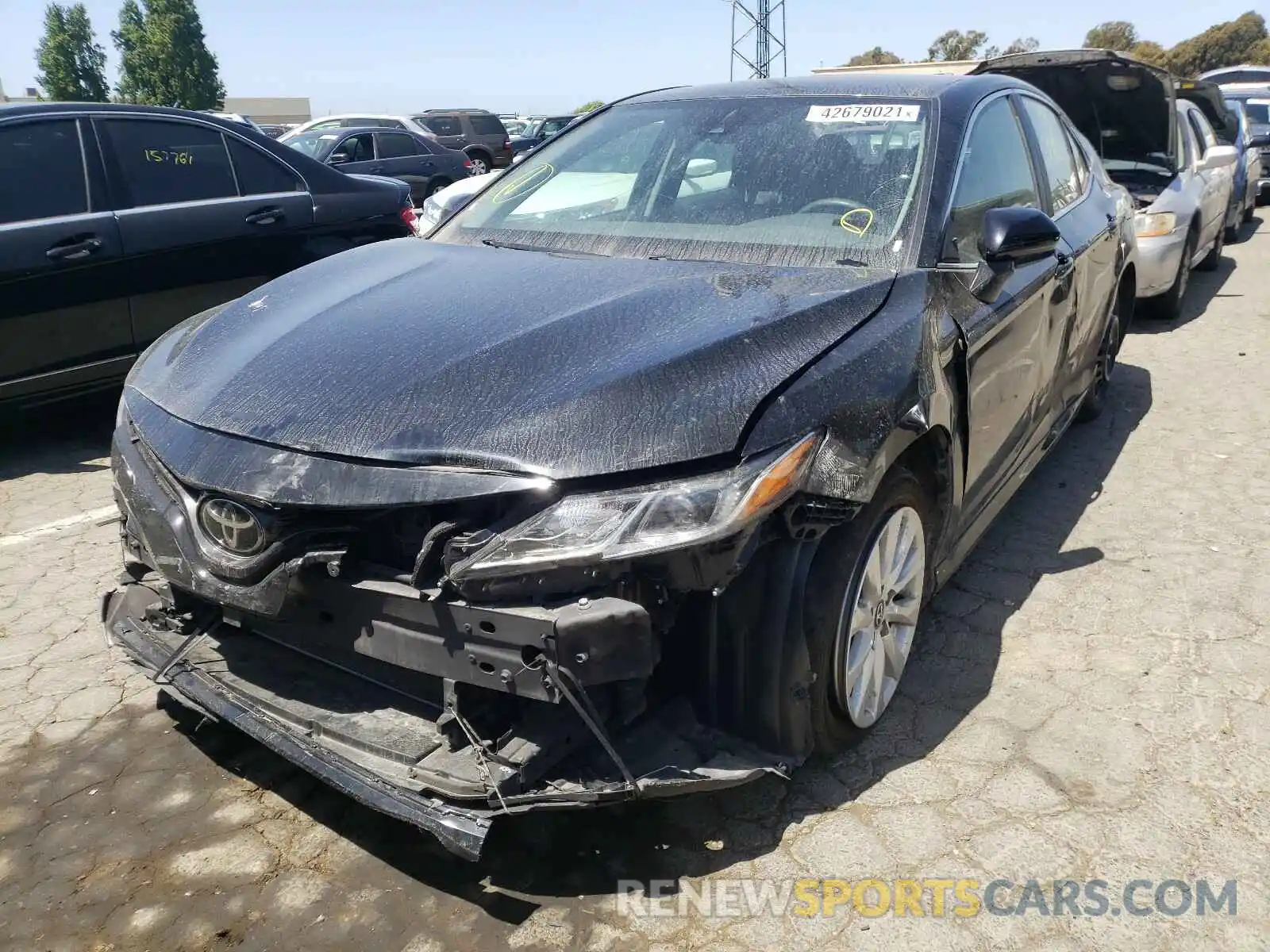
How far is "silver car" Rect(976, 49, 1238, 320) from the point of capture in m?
7.35

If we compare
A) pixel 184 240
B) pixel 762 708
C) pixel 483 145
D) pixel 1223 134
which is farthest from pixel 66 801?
pixel 483 145

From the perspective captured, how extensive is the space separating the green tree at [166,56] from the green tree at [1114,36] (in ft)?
168

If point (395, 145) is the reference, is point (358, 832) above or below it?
below

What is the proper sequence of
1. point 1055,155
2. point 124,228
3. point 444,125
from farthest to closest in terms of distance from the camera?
point 444,125 < point 124,228 < point 1055,155

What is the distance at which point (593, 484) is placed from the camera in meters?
2.06

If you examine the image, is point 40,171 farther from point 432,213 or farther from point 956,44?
point 956,44

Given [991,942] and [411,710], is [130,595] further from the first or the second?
[991,942]

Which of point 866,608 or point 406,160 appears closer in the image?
point 866,608

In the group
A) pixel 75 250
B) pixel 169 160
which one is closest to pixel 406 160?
pixel 169 160

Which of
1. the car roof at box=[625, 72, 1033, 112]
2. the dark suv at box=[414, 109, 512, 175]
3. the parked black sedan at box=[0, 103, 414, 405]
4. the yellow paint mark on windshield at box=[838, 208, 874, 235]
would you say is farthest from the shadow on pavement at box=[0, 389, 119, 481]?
the dark suv at box=[414, 109, 512, 175]

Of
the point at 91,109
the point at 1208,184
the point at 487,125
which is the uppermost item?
the point at 91,109

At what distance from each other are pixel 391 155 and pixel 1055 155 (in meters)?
13.3

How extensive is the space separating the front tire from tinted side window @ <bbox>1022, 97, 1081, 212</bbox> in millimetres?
2004

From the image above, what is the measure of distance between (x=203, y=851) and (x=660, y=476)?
150 centimetres
